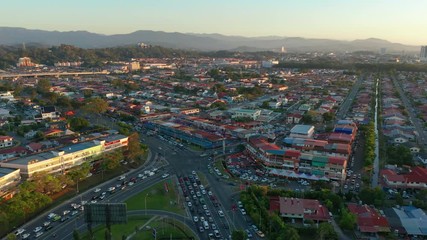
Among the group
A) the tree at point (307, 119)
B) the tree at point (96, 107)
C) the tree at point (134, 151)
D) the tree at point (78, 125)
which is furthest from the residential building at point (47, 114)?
the tree at point (307, 119)

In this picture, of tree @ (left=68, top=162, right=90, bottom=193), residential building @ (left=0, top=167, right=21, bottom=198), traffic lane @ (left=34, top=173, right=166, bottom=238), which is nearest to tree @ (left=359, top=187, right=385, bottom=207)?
traffic lane @ (left=34, top=173, right=166, bottom=238)

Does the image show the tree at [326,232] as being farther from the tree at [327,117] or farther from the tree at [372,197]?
the tree at [327,117]

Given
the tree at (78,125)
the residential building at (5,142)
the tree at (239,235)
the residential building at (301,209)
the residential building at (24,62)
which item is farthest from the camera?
the residential building at (24,62)

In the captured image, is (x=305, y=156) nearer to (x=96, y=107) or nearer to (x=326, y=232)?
(x=326, y=232)

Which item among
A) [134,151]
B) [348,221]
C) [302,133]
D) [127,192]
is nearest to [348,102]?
[302,133]

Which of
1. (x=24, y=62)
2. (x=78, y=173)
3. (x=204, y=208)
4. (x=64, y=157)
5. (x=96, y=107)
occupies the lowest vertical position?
(x=204, y=208)

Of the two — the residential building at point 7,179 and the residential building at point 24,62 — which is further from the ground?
the residential building at point 24,62
